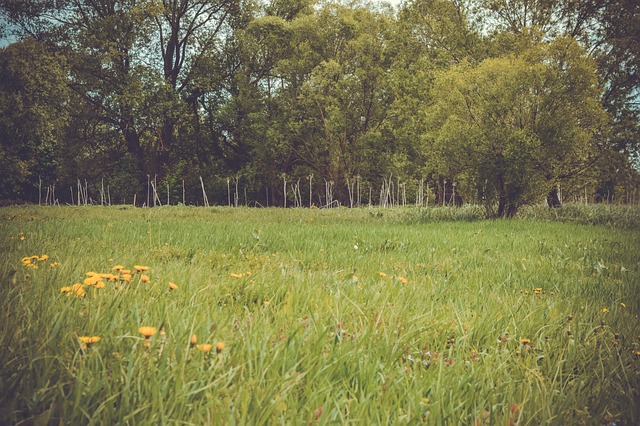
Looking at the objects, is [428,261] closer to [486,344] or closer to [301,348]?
[486,344]

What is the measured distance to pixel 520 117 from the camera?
11.6 meters

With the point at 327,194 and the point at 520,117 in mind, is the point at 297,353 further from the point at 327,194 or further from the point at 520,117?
the point at 327,194

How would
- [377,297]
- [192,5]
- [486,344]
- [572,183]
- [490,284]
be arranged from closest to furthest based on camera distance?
[486,344] → [377,297] → [490,284] → [572,183] → [192,5]

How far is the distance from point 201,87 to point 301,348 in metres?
26.7

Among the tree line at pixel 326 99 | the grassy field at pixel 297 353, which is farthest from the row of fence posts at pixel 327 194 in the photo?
the grassy field at pixel 297 353

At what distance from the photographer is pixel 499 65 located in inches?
448

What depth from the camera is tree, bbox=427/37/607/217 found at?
11203 mm

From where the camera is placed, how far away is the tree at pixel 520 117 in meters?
11.2

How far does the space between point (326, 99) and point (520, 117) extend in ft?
49.4

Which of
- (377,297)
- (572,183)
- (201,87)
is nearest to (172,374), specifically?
(377,297)

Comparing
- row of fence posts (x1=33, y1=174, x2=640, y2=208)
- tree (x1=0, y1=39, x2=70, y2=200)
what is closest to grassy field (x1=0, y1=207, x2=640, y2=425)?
tree (x1=0, y1=39, x2=70, y2=200)

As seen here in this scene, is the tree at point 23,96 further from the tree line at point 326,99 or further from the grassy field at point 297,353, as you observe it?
the grassy field at point 297,353

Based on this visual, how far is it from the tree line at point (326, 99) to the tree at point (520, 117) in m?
0.05

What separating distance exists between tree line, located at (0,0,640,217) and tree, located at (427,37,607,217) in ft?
0.17
